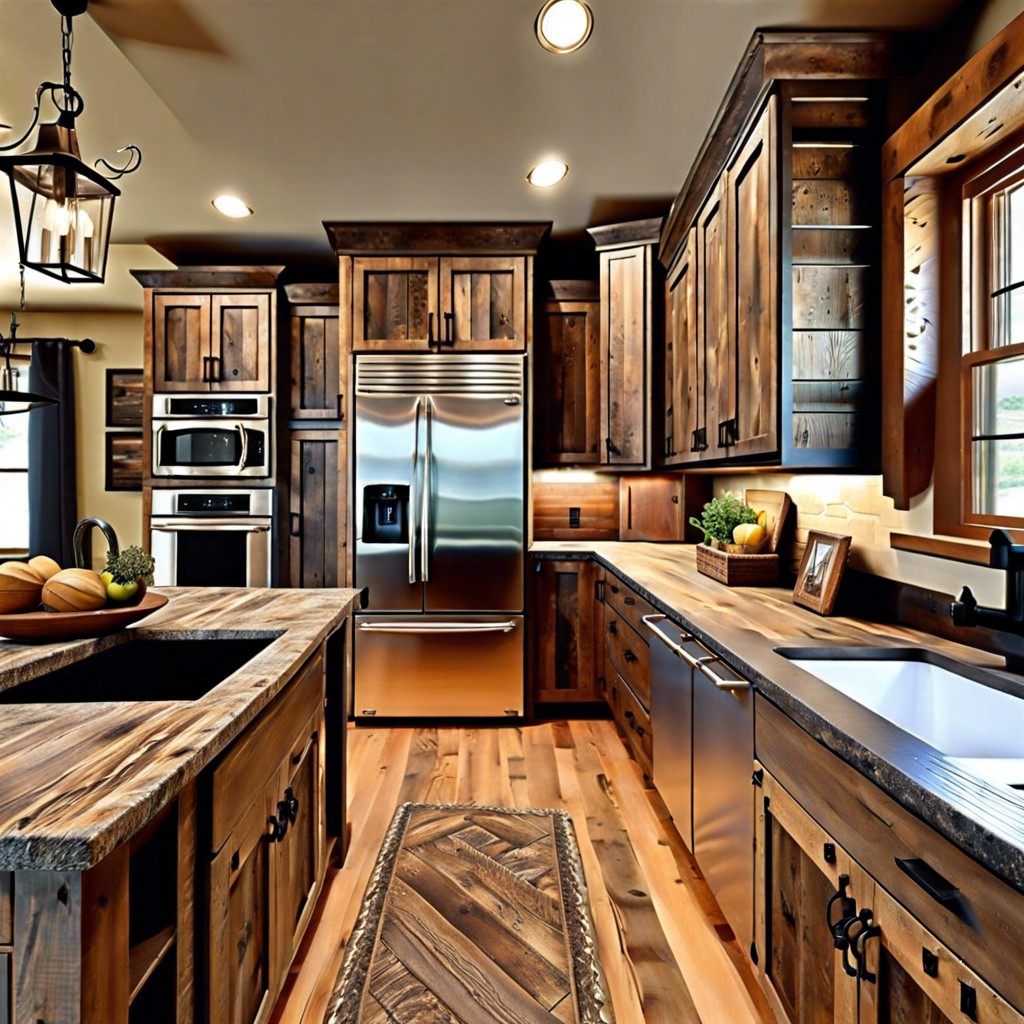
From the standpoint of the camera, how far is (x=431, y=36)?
2.05 meters

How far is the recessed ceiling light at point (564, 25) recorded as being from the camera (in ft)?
6.24

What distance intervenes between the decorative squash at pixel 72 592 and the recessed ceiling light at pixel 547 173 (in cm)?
244

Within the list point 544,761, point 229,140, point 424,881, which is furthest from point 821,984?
point 229,140

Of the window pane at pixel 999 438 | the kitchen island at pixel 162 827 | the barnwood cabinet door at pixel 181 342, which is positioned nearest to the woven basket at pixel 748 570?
the window pane at pixel 999 438

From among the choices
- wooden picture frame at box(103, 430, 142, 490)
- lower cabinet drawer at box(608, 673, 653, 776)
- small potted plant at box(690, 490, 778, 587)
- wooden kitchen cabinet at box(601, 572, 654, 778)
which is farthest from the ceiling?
lower cabinet drawer at box(608, 673, 653, 776)

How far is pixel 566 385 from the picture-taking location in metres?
3.84

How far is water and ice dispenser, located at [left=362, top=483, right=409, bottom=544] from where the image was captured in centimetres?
352

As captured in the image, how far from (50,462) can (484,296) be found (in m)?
3.79

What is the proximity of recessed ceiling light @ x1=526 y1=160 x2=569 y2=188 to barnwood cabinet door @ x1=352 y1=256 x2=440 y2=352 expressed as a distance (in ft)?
2.53

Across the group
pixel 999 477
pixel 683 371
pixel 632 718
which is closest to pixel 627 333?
pixel 683 371

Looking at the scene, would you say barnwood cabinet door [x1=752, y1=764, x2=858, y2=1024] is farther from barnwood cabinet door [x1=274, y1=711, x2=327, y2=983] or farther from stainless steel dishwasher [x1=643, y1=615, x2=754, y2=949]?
barnwood cabinet door [x1=274, y1=711, x2=327, y2=983]

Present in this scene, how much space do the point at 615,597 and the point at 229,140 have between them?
2584 mm

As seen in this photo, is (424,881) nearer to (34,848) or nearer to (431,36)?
(34,848)

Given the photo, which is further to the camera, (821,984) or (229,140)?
(229,140)
